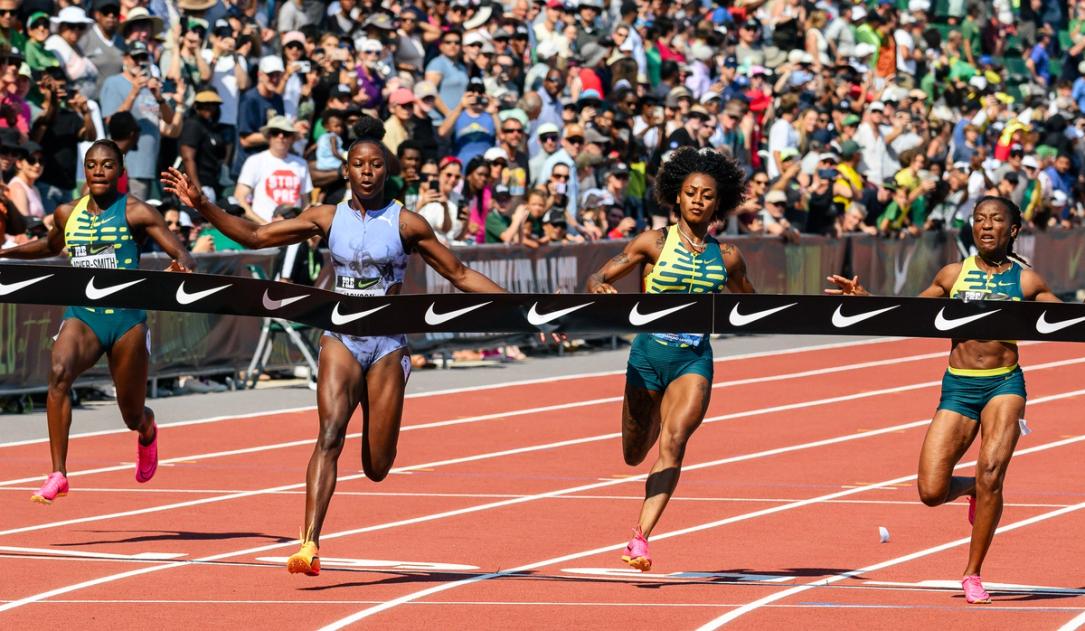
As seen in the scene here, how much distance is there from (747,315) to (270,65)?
12.3 m

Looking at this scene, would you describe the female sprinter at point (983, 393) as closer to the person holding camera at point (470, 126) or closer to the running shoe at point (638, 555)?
the running shoe at point (638, 555)

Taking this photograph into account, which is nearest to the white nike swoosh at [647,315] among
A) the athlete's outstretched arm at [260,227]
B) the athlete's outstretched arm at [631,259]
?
the athlete's outstretched arm at [631,259]

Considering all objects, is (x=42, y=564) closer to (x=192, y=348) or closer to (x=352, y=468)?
(x=352, y=468)

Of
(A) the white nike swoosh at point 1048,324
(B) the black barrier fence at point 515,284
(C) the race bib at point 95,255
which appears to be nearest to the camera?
(A) the white nike swoosh at point 1048,324

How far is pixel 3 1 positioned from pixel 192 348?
12.4 feet

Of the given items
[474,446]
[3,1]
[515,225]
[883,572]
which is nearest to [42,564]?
[883,572]

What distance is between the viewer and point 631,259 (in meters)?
10.1

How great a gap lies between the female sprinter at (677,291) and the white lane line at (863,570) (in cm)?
72

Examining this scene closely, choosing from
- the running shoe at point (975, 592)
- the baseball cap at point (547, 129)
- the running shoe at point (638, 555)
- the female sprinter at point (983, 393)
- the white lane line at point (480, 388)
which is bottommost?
the white lane line at point (480, 388)

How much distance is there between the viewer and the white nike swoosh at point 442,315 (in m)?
9.99

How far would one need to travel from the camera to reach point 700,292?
396 inches

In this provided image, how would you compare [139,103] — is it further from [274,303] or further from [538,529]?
[274,303]

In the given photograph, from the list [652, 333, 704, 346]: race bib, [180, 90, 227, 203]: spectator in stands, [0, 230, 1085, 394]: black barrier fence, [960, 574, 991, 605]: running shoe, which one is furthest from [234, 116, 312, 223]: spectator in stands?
[960, 574, 991, 605]: running shoe

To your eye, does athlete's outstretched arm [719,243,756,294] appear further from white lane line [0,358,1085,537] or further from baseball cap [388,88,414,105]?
baseball cap [388,88,414,105]
